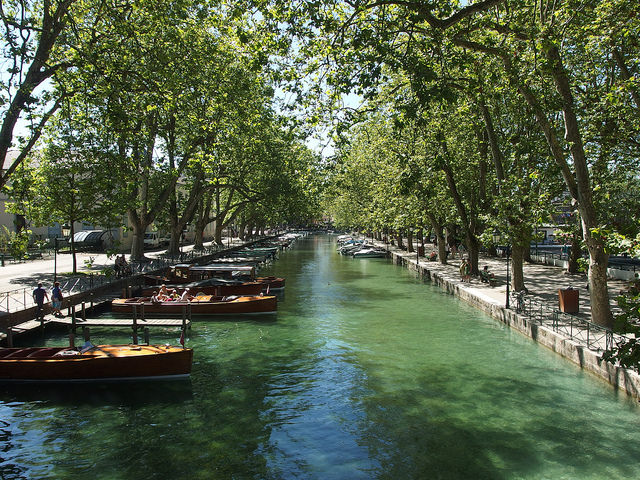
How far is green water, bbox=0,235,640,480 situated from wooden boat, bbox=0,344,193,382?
1.22 feet

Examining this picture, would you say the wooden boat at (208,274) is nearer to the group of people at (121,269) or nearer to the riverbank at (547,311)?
the group of people at (121,269)

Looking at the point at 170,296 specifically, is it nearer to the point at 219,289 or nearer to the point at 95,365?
the point at 219,289

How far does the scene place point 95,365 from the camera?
1351 cm

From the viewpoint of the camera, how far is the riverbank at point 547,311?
507 inches

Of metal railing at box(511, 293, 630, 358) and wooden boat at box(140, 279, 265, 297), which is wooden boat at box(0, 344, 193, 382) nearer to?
wooden boat at box(140, 279, 265, 297)

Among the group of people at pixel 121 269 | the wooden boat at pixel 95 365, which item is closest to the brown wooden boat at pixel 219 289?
the group of people at pixel 121 269

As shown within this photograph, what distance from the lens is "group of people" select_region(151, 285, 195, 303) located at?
23531 millimetres

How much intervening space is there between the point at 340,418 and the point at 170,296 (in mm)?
15254

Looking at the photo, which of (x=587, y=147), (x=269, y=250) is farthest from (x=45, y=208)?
(x=269, y=250)

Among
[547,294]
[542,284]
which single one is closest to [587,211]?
[547,294]

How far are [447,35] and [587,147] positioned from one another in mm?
12122

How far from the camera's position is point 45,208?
2216 centimetres

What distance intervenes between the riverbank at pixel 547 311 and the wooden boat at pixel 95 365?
1173 centimetres

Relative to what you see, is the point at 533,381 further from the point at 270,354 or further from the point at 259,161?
the point at 259,161
